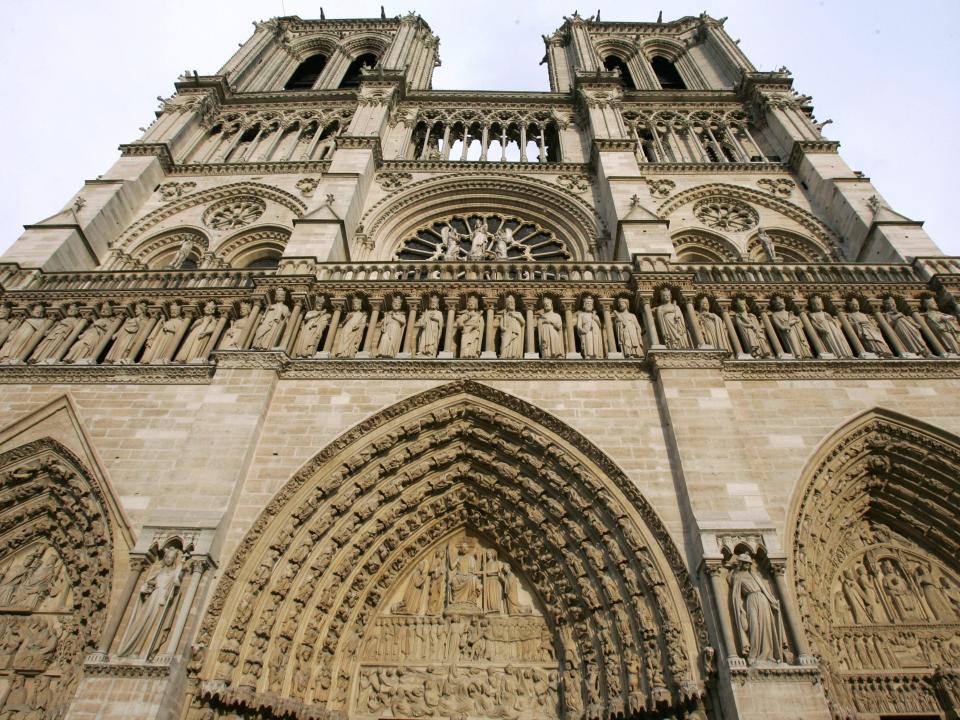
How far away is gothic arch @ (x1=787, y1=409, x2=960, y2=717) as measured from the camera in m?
5.96

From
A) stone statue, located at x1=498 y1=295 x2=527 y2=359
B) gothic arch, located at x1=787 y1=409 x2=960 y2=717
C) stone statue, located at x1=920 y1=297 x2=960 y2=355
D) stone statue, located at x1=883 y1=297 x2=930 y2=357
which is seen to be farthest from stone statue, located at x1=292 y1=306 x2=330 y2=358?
stone statue, located at x1=920 y1=297 x2=960 y2=355

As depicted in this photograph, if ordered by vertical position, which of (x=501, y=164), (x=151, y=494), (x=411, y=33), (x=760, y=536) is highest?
(x=411, y=33)

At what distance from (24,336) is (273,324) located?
342 cm

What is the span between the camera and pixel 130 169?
41.9 feet

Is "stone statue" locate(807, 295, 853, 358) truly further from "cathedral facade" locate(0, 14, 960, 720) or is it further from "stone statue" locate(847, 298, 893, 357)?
"stone statue" locate(847, 298, 893, 357)

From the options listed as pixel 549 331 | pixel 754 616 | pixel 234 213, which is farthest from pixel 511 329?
pixel 234 213

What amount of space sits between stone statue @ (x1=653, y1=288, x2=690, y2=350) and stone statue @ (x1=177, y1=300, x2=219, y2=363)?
18.9ft

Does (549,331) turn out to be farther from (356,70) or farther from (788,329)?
Result: (356,70)

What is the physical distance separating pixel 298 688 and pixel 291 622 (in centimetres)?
57

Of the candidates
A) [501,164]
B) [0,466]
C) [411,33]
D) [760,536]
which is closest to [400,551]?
[760,536]

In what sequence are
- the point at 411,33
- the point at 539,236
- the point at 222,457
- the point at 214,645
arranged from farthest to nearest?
1. the point at 411,33
2. the point at 539,236
3. the point at 222,457
4. the point at 214,645

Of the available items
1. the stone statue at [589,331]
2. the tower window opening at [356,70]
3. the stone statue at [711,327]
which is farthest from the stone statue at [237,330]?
the tower window opening at [356,70]

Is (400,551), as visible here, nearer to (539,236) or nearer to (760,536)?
(760,536)

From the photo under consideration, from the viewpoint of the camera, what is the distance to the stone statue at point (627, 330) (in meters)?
7.70
